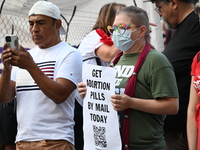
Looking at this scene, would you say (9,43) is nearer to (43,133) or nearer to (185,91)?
(43,133)

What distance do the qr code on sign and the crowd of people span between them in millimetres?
133

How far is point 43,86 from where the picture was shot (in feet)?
10.6

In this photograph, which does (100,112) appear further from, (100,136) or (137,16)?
(137,16)

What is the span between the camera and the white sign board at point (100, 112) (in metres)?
2.90

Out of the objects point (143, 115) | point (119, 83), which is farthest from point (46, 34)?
point (143, 115)

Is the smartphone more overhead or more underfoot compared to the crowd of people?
more overhead

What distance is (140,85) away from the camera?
9.61ft

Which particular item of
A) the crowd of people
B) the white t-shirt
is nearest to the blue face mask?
the crowd of people

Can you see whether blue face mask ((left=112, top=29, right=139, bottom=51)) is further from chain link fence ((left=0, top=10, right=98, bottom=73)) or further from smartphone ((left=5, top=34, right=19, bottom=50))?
chain link fence ((left=0, top=10, right=98, bottom=73))

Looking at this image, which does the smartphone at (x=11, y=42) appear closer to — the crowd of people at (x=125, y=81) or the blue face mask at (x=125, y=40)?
the crowd of people at (x=125, y=81)

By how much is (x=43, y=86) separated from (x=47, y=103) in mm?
185

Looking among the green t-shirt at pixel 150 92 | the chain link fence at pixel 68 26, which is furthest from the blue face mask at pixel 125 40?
the chain link fence at pixel 68 26

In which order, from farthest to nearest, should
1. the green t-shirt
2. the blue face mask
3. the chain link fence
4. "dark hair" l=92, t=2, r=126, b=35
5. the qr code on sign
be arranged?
the chain link fence
"dark hair" l=92, t=2, r=126, b=35
the blue face mask
the qr code on sign
the green t-shirt

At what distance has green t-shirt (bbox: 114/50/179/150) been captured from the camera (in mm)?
2846
